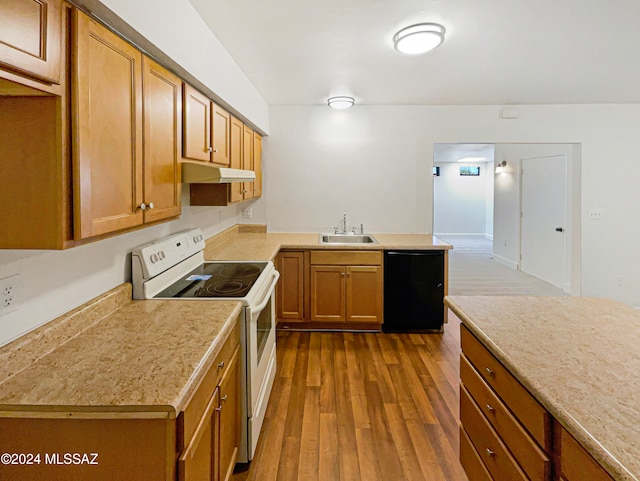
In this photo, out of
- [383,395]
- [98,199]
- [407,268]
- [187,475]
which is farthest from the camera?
[407,268]

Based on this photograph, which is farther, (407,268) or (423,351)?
(407,268)

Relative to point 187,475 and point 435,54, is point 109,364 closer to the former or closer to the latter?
point 187,475

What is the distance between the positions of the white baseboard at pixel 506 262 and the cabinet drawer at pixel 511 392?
6136 mm

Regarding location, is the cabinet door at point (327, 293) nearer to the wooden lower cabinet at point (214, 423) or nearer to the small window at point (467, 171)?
the wooden lower cabinet at point (214, 423)

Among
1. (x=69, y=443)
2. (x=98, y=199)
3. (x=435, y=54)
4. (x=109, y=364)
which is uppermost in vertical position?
(x=435, y=54)

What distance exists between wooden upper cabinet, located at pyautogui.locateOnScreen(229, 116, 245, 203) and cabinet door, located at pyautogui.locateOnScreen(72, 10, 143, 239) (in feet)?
4.65

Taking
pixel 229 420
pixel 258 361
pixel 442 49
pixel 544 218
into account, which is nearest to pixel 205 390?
pixel 229 420

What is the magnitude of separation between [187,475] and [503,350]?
1.07 m

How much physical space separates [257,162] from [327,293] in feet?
4.98

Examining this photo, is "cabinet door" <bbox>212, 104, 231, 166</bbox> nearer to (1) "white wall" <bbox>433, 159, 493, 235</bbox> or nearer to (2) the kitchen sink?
(2) the kitchen sink

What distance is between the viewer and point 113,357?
136 centimetres

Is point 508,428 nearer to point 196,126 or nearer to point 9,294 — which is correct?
point 9,294

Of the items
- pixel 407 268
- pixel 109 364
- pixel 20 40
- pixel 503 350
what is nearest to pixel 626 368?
pixel 503 350

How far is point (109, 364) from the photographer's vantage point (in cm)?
131
